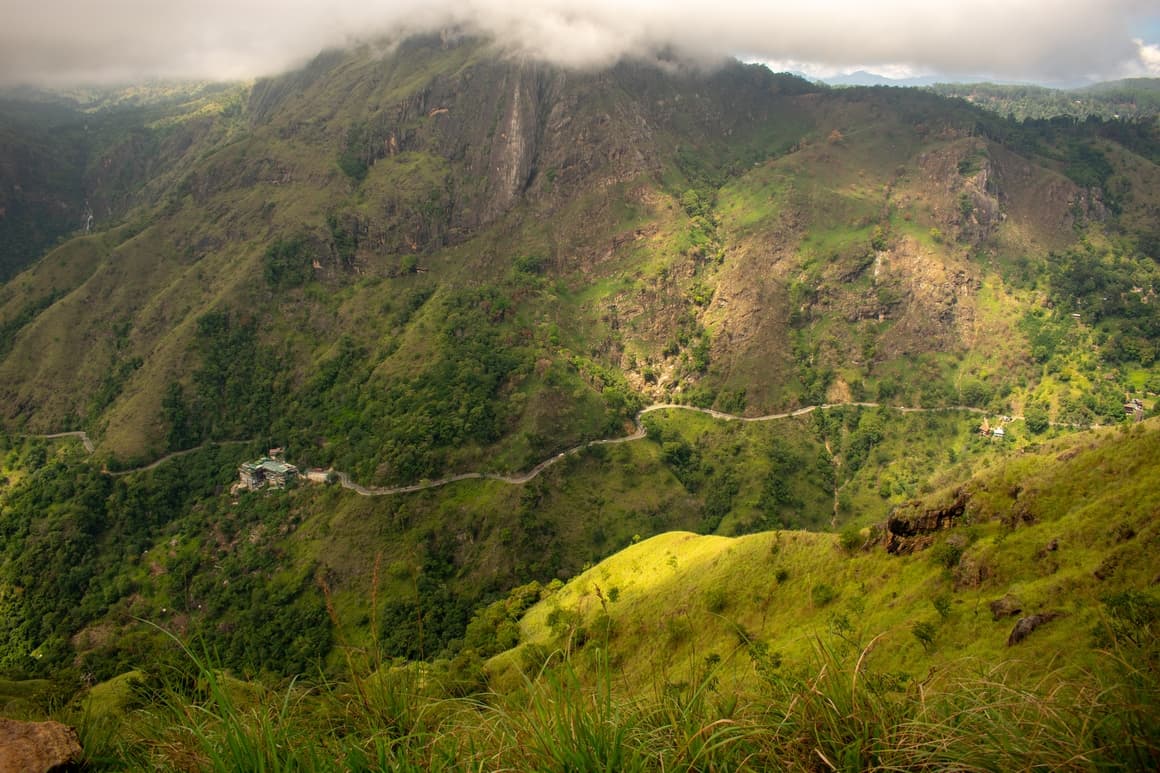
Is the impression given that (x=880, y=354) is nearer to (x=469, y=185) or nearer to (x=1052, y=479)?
(x=1052, y=479)

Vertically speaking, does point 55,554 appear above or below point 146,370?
below

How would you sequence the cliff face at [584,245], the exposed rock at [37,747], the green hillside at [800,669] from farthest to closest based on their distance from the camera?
1. the cliff face at [584,245]
2. the exposed rock at [37,747]
3. the green hillside at [800,669]

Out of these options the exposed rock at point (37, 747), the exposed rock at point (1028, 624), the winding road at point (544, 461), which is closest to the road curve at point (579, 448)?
the winding road at point (544, 461)

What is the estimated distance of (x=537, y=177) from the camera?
141 meters

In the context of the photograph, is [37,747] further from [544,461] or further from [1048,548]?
[544,461]

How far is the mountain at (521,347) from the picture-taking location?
7350 centimetres

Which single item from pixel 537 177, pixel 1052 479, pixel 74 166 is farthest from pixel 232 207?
pixel 1052 479

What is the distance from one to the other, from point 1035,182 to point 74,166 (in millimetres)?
267127

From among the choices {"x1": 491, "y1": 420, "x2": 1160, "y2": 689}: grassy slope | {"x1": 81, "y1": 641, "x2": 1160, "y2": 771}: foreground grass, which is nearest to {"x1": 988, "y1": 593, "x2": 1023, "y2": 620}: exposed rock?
{"x1": 491, "y1": 420, "x2": 1160, "y2": 689}: grassy slope

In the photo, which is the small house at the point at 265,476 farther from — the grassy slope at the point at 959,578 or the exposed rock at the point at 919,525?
the exposed rock at the point at 919,525

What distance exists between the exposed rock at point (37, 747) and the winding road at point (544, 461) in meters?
74.5

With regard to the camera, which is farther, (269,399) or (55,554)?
(269,399)

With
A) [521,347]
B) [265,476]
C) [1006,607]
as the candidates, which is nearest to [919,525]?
[1006,607]

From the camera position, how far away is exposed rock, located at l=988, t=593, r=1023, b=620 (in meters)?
22.7
